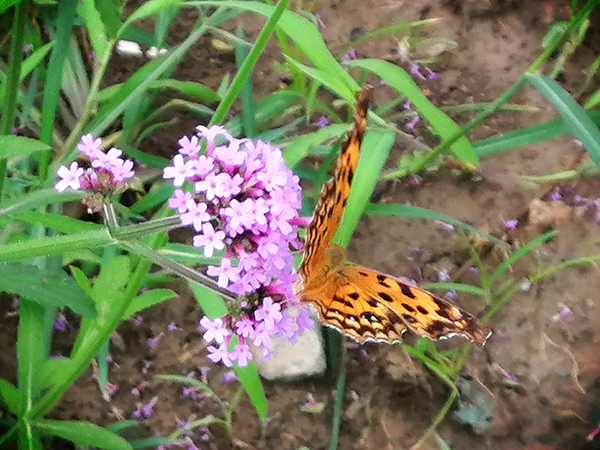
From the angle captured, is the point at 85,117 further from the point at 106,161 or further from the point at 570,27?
the point at 570,27

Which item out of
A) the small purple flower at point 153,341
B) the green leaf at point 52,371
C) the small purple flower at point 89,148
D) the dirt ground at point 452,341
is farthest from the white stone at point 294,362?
the small purple flower at point 89,148

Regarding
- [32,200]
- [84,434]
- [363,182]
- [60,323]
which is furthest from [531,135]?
[60,323]

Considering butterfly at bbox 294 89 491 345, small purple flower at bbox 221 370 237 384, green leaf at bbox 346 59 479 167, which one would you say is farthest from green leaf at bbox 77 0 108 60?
small purple flower at bbox 221 370 237 384

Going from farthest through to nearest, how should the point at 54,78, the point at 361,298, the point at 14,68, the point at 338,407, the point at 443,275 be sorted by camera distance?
the point at 443,275
the point at 338,407
the point at 54,78
the point at 14,68
the point at 361,298

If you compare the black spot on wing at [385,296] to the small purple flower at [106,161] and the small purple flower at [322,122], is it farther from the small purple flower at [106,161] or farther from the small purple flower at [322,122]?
the small purple flower at [322,122]

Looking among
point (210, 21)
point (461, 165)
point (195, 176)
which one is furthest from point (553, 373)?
point (210, 21)

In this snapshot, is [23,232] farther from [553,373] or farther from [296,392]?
[553,373]

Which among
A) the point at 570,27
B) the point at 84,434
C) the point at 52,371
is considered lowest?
the point at 84,434

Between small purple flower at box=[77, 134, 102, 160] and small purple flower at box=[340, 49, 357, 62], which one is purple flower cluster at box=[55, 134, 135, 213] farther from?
small purple flower at box=[340, 49, 357, 62]
